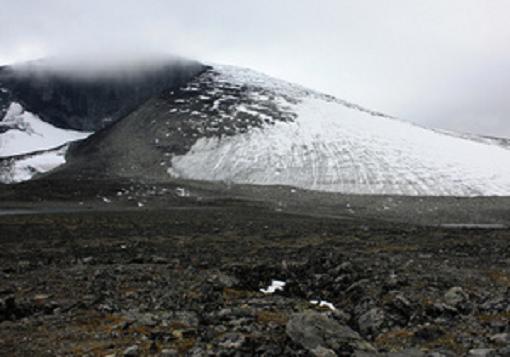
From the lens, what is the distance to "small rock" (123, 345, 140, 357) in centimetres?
735

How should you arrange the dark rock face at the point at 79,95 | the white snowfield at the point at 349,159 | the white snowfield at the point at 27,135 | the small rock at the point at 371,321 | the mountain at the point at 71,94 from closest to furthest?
the small rock at the point at 371,321
the white snowfield at the point at 349,159
the white snowfield at the point at 27,135
the mountain at the point at 71,94
the dark rock face at the point at 79,95

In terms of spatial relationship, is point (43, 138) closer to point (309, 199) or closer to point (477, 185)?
point (309, 199)

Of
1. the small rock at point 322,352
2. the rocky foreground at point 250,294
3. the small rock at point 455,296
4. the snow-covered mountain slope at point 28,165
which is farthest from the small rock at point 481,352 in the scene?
the snow-covered mountain slope at point 28,165

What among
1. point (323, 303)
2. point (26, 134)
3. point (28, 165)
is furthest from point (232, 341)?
point (26, 134)

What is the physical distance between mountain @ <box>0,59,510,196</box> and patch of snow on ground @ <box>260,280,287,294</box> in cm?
4027

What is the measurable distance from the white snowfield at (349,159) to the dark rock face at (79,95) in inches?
2246

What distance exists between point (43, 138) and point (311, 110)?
71.9 meters

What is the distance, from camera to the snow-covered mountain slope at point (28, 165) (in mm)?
70456

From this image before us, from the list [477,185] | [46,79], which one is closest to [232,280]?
[477,185]

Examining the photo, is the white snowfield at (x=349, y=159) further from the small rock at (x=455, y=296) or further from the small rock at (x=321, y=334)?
the small rock at (x=321, y=334)

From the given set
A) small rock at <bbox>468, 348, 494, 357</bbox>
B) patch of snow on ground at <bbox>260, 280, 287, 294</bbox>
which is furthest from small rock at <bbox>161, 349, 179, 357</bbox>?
patch of snow on ground at <bbox>260, 280, 287, 294</bbox>

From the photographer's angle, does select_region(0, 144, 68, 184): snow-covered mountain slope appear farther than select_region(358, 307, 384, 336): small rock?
Yes

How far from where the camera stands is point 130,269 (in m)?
14.1

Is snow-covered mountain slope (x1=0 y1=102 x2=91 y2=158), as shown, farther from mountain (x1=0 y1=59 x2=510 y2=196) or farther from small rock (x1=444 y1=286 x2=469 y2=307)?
small rock (x1=444 y1=286 x2=469 y2=307)
